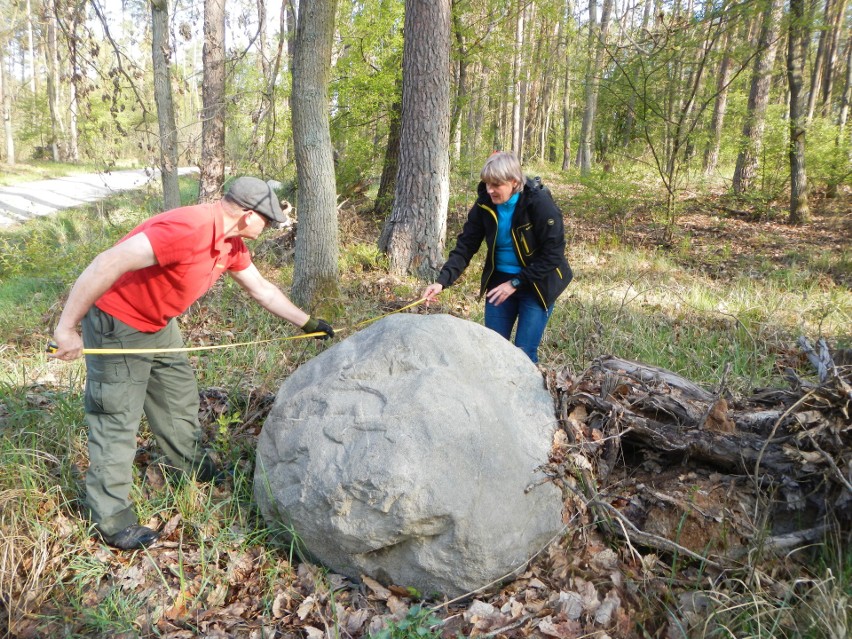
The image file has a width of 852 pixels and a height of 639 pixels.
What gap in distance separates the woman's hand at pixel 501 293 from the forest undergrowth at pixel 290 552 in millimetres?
595

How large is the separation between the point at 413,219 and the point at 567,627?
19.6 feet

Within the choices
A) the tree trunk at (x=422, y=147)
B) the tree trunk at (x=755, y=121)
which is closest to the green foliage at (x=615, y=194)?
the tree trunk at (x=755, y=121)

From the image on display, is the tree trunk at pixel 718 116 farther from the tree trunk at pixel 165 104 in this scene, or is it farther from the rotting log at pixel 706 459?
the tree trunk at pixel 165 104

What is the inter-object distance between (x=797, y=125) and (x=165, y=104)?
33.2ft

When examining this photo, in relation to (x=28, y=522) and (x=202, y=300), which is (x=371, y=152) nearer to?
(x=202, y=300)

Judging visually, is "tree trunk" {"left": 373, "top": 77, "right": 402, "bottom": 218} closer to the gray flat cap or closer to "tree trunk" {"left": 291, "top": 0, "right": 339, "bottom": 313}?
"tree trunk" {"left": 291, "top": 0, "right": 339, "bottom": 313}

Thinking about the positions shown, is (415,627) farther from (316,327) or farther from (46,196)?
(46,196)

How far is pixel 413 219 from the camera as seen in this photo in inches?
303

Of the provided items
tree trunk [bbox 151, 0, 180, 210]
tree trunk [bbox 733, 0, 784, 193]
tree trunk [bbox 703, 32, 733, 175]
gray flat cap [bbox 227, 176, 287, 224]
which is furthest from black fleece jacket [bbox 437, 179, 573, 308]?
tree trunk [bbox 733, 0, 784, 193]

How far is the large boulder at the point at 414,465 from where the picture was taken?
8.57 feet

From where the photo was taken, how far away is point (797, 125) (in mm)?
9625

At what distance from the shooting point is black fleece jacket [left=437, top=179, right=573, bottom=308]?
367 centimetres

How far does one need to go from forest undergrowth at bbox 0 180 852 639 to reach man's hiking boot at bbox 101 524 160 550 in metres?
0.05

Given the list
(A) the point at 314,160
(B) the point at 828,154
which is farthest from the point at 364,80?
(B) the point at 828,154
